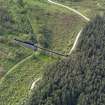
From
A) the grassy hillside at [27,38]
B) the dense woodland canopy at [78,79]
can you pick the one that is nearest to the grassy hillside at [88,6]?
the grassy hillside at [27,38]

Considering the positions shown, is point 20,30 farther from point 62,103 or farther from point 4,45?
point 62,103

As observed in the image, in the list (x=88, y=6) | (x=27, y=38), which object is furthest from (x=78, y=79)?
(x=88, y=6)

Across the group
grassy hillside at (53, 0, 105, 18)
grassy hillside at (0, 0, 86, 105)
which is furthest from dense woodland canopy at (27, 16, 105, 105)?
grassy hillside at (53, 0, 105, 18)

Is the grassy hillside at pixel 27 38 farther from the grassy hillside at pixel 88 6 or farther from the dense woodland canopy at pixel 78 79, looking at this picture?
the grassy hillside at pixel 88 6

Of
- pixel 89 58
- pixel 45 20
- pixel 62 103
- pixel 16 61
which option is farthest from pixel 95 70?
pixel 45 20

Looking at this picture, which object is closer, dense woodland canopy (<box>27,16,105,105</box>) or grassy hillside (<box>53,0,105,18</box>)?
dense woodland canopy (<box>27,16,105,105</box>)

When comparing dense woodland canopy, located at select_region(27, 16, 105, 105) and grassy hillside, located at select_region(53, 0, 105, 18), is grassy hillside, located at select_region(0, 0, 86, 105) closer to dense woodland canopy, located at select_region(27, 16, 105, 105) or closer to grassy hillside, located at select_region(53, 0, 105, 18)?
dense woodland canopy, located at select_region(27, 16, 105, 105)
